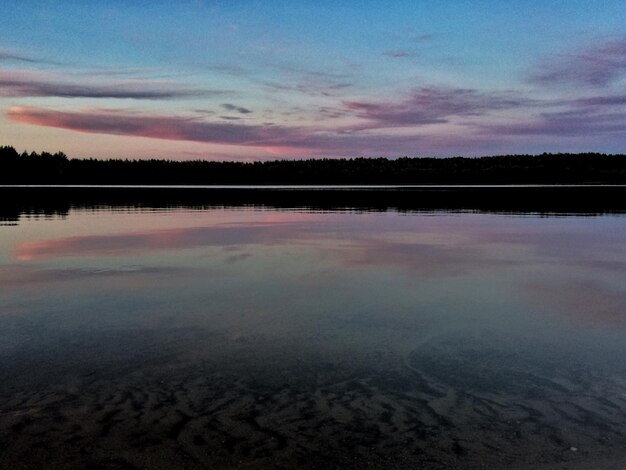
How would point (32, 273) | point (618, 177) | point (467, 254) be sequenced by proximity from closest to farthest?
point (32, 273)
point (467, 254)
point (618, 177)

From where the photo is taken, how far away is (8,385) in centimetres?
750

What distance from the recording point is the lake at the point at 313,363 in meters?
5.97

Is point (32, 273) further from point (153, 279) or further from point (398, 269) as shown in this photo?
point (398, 269)

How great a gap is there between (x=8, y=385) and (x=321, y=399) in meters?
4.25

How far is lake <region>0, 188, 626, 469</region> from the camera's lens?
19.6 feet

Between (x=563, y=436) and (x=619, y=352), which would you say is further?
(x=619, y=352)

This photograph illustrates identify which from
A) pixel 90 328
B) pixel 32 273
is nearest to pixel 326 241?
pixel 32 273

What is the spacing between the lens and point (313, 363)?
28.1ft

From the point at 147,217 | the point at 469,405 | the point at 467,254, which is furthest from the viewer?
the point at 147,217

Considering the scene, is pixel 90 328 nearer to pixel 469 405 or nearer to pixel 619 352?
pixel 469 405

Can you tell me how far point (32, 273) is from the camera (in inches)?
650

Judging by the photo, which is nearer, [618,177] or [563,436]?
[563,436]

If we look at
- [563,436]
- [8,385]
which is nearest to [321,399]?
[563,436]

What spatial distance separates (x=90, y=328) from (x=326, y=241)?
14717 millimetres
